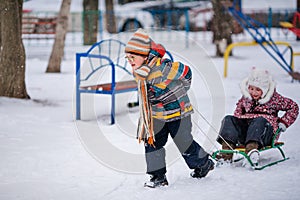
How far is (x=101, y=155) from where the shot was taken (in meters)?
4.97

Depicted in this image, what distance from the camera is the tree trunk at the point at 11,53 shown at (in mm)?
7629

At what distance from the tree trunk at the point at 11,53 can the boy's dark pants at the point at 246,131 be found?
4210mm

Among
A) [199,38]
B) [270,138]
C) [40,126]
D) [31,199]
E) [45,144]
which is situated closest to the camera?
[31,199]

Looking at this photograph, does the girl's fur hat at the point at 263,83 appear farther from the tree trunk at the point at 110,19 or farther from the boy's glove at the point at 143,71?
the tree trunk at the point at 110,19

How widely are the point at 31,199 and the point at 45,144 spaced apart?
1.81 meters

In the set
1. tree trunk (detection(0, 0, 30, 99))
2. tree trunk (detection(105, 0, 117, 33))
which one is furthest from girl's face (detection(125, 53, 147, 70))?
tree trunk (detection(105, 0, 117, 33))

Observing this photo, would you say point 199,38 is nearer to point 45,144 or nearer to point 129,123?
point 129,123

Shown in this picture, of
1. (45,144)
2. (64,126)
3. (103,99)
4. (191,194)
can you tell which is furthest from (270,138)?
(103,99)

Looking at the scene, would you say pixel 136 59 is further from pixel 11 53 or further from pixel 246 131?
pixel 11 53

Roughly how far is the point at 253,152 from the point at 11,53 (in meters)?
4.81

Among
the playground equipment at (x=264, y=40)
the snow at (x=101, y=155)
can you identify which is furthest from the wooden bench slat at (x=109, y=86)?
the playground equipment at (x=264, y=40)

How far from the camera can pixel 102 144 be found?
214 inches

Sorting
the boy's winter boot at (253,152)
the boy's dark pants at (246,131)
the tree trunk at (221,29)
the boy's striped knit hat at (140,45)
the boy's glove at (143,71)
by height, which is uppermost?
the tree trunk at (221,29)

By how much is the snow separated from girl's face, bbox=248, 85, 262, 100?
2.12 ft
